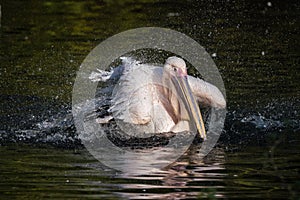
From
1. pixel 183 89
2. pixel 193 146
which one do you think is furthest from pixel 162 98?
pixel 193 146

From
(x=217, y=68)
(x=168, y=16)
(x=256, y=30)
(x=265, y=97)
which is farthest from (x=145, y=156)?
(x=168, y=16)

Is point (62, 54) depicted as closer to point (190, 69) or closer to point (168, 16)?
point (190, 69)

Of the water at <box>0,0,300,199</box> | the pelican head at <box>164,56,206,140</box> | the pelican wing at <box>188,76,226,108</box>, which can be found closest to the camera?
the water at <box>0,0,300,199</box>

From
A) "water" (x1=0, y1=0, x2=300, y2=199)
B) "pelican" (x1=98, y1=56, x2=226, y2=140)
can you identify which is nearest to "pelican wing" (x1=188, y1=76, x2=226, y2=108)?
"pelican" (x1=98, y1=56, x2=226, y2=140)

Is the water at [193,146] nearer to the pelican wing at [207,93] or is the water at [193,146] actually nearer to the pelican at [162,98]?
the pelican wing at [207,93]

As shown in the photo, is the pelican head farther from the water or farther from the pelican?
the water

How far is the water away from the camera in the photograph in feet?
22.5

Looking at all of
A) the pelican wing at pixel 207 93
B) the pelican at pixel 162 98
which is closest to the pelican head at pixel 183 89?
the pelican at pixel 162 98

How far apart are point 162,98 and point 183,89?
0.40 meters

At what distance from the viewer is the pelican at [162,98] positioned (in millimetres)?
8773

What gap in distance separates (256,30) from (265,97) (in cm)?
450

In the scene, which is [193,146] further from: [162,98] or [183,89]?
[162,98]

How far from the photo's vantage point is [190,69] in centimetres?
1247

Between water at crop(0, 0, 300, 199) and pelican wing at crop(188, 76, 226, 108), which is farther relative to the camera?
pelican wing at crop(188, 76, 226, 108)
